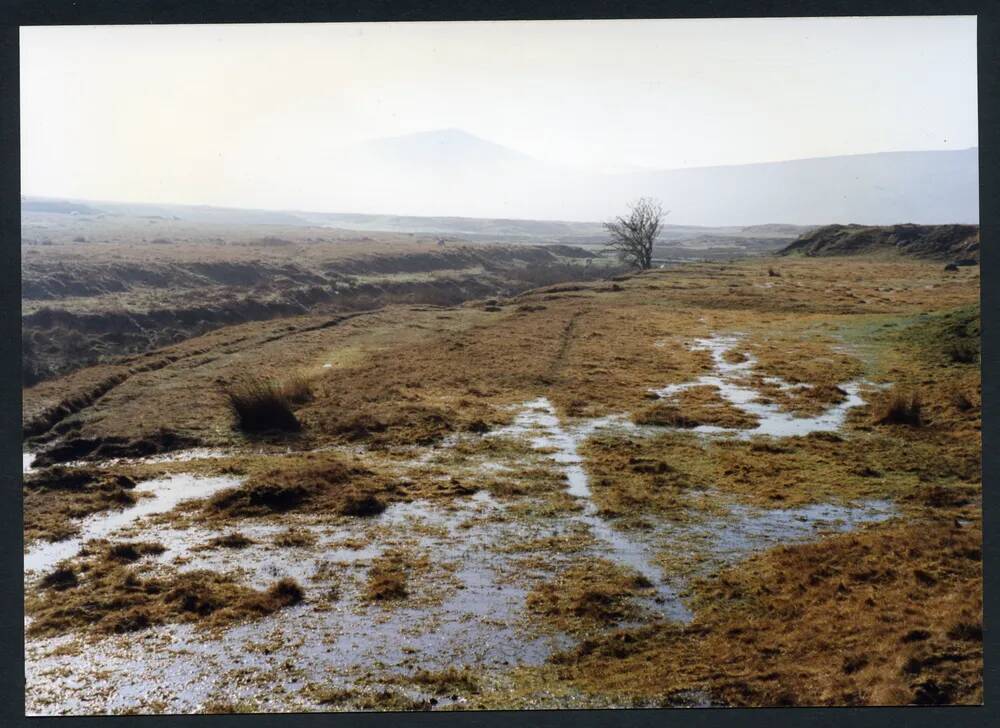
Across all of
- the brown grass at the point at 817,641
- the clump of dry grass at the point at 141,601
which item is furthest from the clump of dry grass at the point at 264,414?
the brown grass at the point at 817,641

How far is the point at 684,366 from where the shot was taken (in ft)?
36.0

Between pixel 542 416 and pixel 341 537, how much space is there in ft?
10.2

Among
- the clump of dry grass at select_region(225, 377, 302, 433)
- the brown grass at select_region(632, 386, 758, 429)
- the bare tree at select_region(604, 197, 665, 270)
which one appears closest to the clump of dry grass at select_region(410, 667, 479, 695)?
the clump of dry grass at select_region(225, 377, 302, 433)

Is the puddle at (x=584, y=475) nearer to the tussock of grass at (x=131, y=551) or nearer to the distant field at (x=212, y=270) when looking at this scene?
the tussock of grass at (x=131, y=551)

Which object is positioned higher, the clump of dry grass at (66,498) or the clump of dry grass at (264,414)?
the clump of dry grass at (264,414)

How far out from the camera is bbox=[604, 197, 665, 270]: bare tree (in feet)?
53.4

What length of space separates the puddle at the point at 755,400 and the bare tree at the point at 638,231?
182 inches

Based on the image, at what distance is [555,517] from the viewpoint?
24.5 feet

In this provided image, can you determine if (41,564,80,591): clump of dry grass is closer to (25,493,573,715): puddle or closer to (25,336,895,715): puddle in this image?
(25,336,895,715): puddle

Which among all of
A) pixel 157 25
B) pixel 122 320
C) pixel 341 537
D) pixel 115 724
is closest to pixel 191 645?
pixel 115 724

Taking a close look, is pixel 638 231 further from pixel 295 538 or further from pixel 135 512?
pixel 135 512

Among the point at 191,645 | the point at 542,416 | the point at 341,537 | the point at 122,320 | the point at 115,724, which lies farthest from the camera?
the point at 122,320

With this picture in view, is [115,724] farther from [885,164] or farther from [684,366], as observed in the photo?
[885,164]

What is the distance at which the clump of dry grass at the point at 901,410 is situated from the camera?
8727 mm
